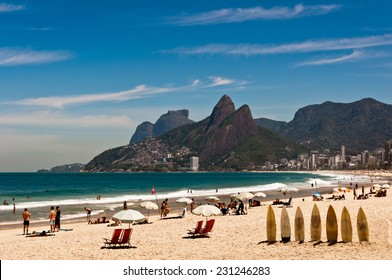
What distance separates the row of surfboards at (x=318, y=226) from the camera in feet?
51.9

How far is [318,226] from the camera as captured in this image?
647 inches

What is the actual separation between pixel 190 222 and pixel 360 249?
12465mm

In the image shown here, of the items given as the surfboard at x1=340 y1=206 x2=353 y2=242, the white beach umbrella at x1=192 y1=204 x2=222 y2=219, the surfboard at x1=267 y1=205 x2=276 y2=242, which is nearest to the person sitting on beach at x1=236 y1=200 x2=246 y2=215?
the white beach umbrella at x1=192 y1=204 x2=222 y2=219

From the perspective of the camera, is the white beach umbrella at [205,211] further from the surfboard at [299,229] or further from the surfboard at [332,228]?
the surfboard at [332,228]

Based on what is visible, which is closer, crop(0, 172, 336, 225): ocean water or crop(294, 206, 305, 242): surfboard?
crop(294, 206, 305, 242): surfboard

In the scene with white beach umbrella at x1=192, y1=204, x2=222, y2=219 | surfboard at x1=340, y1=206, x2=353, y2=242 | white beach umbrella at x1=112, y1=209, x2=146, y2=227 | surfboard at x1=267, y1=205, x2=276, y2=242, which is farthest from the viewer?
white beach umbrella at x1=192, y1=204, x2=222, y2=219

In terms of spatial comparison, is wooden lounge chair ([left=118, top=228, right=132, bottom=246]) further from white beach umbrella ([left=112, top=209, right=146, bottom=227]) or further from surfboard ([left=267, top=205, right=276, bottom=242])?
surfboard ([left=267, top=205, right=276, bottom=242])

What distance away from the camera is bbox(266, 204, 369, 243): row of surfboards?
51.9 feet

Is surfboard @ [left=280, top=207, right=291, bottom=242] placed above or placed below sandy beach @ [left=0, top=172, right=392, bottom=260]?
above

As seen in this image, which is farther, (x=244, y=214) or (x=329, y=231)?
(x=244, y=214)

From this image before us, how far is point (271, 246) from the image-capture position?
636 inches
